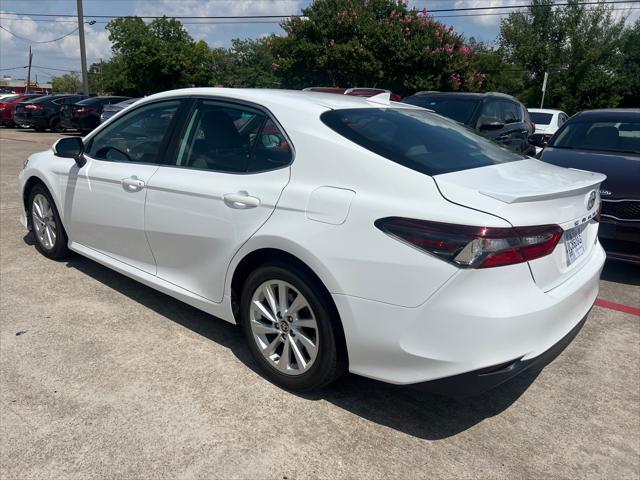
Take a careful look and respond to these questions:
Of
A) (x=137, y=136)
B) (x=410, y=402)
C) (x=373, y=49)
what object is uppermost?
(x=373, y=49)

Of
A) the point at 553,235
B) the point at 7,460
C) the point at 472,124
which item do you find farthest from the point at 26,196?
the point at 472,124

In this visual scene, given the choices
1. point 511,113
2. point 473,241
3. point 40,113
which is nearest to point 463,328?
point 473,241

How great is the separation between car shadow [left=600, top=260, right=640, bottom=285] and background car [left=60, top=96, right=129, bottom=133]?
59.0 feet

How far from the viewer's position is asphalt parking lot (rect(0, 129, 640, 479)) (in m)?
2.58

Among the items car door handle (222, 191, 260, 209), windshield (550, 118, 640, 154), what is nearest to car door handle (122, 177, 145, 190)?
car door handle (222, 191, 260, 209)

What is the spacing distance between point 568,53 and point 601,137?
32.5 m

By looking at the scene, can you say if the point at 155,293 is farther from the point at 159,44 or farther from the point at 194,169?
the point at 159,44

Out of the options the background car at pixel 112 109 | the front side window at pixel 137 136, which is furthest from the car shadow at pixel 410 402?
the background car at pixel 112 109

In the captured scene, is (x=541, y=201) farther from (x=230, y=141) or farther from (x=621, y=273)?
(x=621, y=273)

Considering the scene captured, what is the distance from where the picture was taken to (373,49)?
917 inches

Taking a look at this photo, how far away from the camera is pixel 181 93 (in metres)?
3.85

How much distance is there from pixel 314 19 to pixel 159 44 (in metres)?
16.9

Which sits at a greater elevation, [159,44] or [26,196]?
[159,44]

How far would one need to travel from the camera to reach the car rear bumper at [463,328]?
241 cm
